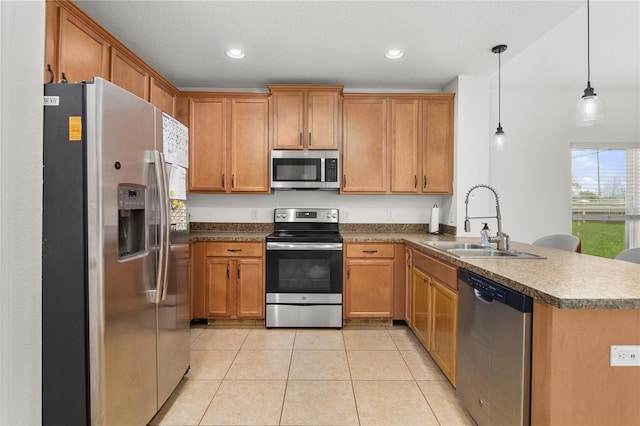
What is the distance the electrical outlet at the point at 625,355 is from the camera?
1.23m

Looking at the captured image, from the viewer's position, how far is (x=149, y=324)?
175cm

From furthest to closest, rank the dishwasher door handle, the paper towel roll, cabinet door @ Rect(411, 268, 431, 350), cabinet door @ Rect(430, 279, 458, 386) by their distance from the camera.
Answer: the paper towel roll < cabinet door @ Rect(411, 268, 431, 350) < cabinet door @ Rect(430, 279, 458, 386) < the dishwasher door handle

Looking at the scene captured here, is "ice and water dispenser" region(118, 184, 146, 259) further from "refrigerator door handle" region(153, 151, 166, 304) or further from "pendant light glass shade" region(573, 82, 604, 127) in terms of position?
"pendant light glass shade" region(573, 82, 604, 127)

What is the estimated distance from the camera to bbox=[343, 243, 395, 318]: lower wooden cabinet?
3.32m

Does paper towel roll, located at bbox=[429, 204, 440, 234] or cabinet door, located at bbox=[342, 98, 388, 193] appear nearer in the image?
cabinet door, located at bbox=[342, 98, 388, 193]

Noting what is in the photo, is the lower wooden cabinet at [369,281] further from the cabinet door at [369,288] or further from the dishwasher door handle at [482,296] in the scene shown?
the dishwasher door handle at [482,296]

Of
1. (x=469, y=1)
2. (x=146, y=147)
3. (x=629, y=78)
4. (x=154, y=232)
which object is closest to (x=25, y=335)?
(x=154, y=232)

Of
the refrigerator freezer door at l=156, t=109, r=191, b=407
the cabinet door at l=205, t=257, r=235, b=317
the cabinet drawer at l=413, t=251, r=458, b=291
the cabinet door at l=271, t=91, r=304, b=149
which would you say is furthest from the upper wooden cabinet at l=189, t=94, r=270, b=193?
the cabinet drawer at l=413, t=251, r=458, b=291

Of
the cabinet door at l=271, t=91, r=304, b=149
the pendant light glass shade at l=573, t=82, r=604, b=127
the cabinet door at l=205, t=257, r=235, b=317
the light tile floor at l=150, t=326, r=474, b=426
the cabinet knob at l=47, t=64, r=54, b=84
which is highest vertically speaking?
the cabinet door at l=271, t=91, r=304, b=149

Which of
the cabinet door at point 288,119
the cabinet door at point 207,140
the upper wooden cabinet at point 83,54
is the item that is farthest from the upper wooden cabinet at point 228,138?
the upper wooden cabinet at point 83,54

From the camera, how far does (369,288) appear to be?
3336mm

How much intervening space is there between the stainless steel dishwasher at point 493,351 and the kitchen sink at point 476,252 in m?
0.35

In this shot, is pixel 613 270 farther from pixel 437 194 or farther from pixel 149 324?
pixel 149 324

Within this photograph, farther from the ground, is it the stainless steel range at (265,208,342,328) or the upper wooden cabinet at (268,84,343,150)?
the upper wooden cabinet at (268,84,343,150)
